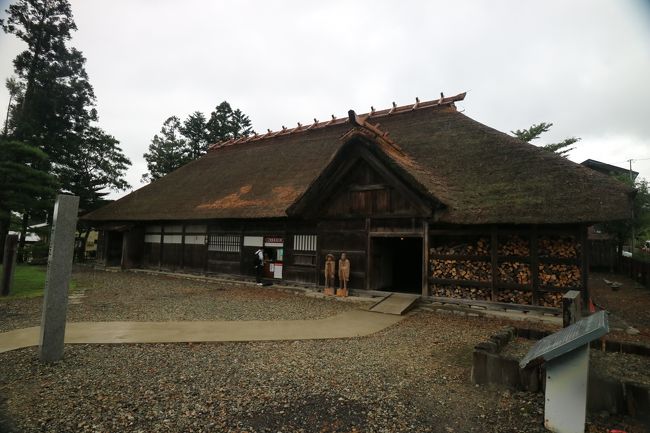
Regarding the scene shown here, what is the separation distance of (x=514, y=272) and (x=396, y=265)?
5.19 meters

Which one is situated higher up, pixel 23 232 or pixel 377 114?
pixel 377 114

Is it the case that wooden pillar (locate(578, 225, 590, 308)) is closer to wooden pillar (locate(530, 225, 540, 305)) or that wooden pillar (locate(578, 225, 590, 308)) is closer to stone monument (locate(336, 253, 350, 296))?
wooden pillar (locate(530, 225, 540, 305))

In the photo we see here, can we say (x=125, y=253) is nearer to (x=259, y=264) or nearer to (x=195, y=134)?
(x=259, y=264)

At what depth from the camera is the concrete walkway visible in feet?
19.7

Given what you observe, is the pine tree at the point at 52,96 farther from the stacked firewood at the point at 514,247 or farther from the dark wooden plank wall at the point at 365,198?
the stacked firewood at the point at 514,247

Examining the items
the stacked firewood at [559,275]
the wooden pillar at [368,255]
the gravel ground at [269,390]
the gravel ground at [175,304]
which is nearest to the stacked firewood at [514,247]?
the stacked firewood at [559,275]

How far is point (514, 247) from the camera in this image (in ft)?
29.1

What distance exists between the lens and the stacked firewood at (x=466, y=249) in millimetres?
9219

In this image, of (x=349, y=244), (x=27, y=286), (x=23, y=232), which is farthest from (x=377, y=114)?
(x=23, y=232)

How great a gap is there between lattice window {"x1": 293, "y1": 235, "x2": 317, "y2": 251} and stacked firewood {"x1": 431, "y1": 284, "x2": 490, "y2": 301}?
15.3ft

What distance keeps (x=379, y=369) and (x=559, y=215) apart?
6037 millimetres

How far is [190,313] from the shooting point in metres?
8.41

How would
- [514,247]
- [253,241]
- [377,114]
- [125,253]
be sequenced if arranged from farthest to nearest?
[125,253]
[377,114]
[253,241]
[514,247]

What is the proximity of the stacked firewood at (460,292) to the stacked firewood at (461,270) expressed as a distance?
29 centimetres
